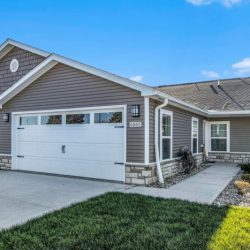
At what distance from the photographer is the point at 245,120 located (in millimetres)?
13305

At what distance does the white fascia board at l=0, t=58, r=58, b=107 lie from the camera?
9.12 metres

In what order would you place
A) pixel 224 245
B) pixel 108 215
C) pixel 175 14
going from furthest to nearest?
1. pixel 175 14
2. pixel 108 215
3. pixel 224 245

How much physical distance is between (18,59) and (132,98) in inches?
326

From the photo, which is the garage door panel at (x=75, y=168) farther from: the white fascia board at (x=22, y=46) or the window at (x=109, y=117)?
the white fascia board at (x=22, y=46)

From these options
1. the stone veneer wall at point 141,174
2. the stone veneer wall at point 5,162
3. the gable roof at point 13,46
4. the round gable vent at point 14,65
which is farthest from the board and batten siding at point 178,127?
the round gable vent at point 14,65

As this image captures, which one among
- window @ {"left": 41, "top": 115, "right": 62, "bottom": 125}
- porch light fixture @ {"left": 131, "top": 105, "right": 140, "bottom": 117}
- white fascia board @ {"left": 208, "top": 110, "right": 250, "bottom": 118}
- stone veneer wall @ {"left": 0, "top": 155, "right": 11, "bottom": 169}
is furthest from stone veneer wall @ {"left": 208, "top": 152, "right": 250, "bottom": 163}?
stone veneer wall @ {"left": 0, "top": 155, "right": 11, "bottom": 169}

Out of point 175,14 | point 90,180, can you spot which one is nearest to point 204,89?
point 175,14

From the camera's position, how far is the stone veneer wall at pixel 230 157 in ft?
43.7

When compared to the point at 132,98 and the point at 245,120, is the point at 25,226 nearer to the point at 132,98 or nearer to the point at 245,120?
the point at 132,98

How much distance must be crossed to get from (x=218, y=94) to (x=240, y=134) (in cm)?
312

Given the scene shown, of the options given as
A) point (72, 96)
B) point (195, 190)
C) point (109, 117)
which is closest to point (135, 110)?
point (109, 117)

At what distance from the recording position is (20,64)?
13406mm

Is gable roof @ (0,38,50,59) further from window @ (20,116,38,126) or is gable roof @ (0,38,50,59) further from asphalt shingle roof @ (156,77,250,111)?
asphalt shingle roof @ (156,77,250,111)

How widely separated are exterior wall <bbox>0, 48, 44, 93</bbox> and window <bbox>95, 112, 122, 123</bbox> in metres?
5.87
